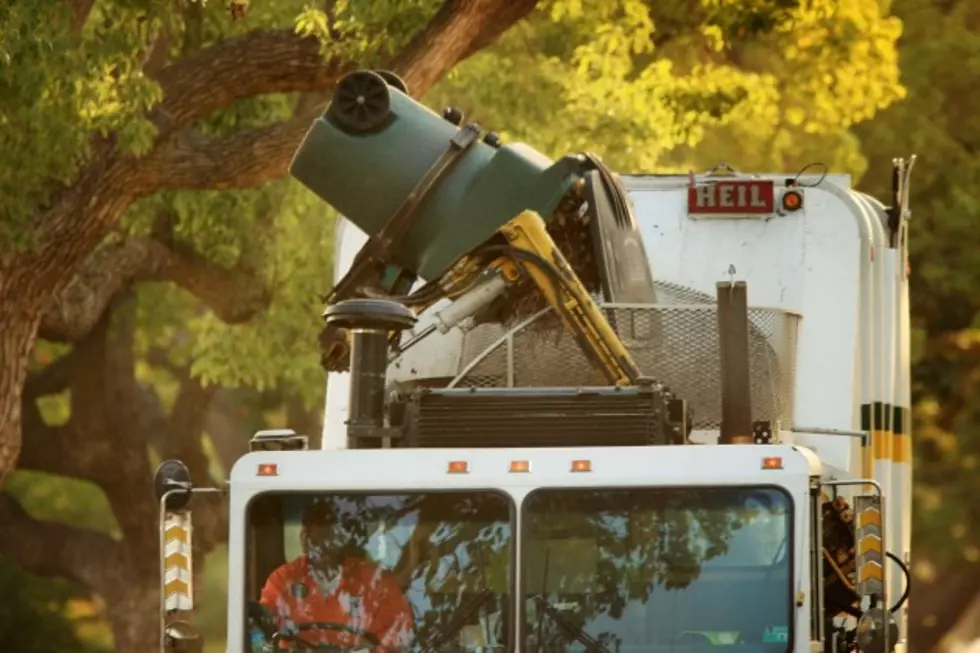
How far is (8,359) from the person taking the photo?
18.0 metres

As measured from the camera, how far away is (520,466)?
32.1 feet

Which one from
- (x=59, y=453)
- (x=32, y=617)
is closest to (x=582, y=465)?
(x=59, y=453)

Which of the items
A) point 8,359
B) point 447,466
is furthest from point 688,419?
point 8,359

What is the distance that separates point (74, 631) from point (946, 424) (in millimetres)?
10406

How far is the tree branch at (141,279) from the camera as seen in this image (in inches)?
936

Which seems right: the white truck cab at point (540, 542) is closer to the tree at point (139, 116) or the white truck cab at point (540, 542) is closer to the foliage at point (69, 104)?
the foliage at point (69, 104)

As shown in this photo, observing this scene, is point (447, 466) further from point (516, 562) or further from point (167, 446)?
point (167, 446)

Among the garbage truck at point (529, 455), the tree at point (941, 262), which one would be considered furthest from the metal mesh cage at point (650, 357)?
the tree at point (941, 262)

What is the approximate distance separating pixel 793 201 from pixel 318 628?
412cm

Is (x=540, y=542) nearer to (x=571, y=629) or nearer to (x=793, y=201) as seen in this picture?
(x=571, y=629)

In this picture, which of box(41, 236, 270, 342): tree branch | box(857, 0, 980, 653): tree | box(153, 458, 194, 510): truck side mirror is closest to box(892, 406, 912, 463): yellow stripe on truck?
box(153, 458, 194, 510): truck side mirror

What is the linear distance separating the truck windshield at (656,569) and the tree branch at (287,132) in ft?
28.9

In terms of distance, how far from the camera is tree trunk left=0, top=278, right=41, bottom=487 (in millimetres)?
17891

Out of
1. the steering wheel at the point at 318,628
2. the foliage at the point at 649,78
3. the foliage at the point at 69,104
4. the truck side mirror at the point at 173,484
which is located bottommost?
the steering wheel at the point at 318,628
